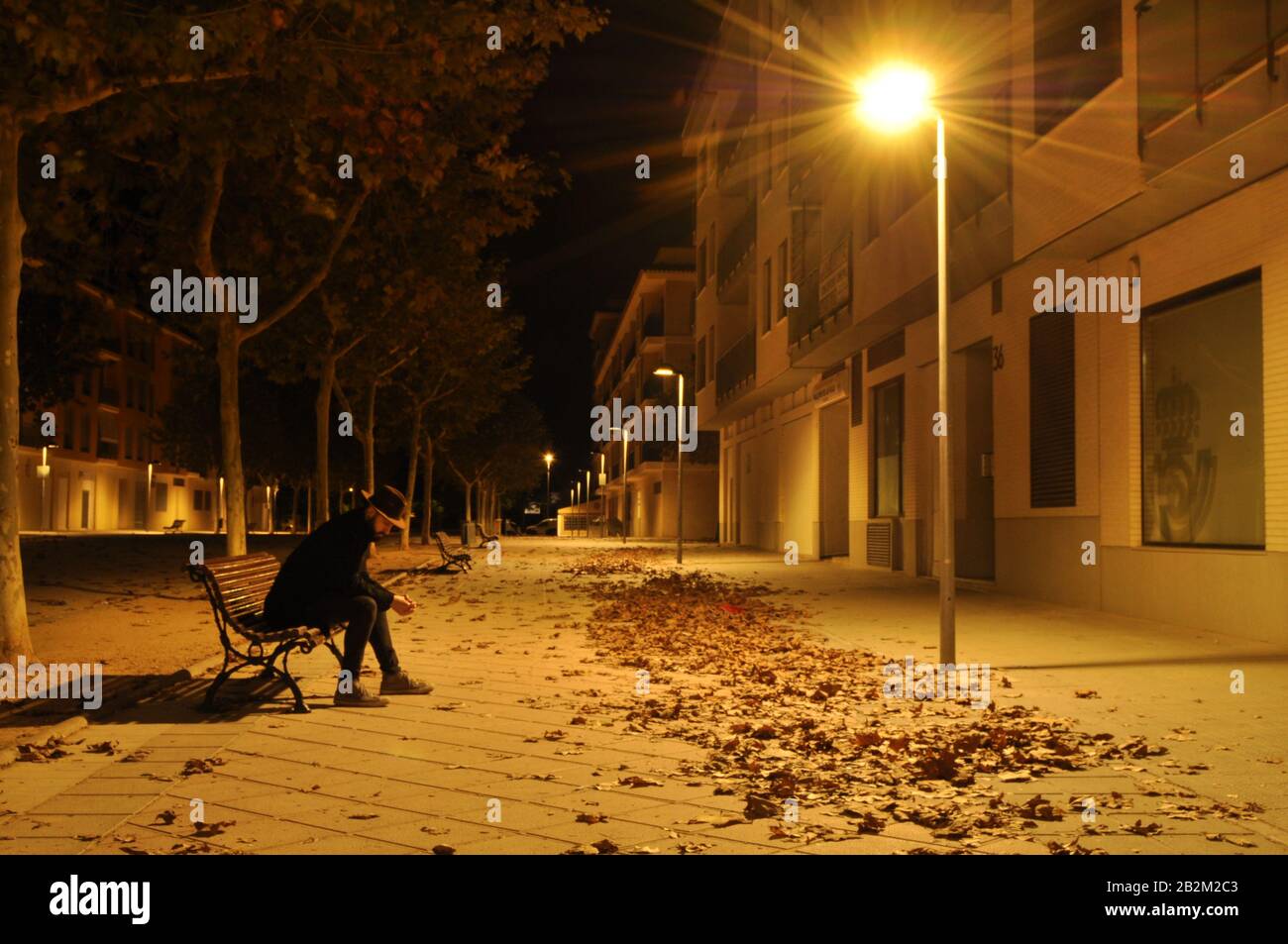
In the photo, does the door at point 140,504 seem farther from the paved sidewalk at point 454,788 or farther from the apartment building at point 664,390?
the paved sidewalk at point 454,788

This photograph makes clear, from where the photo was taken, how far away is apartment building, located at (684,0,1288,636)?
12141 millimetres

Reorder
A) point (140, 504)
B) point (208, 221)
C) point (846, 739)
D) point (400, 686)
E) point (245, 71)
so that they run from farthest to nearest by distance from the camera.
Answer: point (140, 504)
point (208, 221)
point (245, 71)
point (400, 686)
point (846, 739)

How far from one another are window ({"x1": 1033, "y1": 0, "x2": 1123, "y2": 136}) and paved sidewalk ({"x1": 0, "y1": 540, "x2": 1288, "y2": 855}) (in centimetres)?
882

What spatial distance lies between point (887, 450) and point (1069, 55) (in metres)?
11.0

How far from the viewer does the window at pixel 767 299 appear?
34.0 m

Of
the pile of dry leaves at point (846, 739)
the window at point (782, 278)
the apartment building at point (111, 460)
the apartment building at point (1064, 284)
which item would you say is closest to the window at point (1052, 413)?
the apartment building at point (1064, 284)

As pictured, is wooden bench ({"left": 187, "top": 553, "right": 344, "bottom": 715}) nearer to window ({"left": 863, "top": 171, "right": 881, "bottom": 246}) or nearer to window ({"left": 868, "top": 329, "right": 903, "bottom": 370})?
window ({"left": 863, "top": 171, "right": 881, "bottom": 246})

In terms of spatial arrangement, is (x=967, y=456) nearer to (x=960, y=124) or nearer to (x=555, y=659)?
(x=960, y=124)

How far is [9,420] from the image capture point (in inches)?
388

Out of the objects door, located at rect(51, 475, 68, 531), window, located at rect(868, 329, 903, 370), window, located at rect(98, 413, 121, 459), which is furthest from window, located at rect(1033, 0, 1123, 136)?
window, located at rect(98, 413, 121, 459)

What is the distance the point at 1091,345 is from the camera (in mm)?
15781

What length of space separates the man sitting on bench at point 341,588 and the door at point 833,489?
Result: 24134 mm

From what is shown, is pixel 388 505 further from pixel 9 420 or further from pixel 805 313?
pixel 805 313

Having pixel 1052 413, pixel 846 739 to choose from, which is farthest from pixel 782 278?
pixel 846 739
